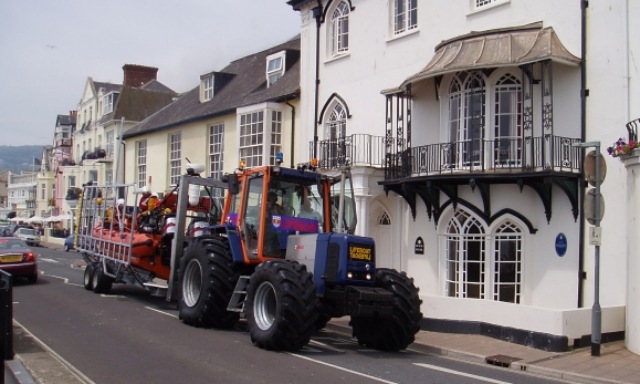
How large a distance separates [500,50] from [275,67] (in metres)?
12.3

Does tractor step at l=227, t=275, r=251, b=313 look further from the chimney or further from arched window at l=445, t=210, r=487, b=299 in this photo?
the chimney

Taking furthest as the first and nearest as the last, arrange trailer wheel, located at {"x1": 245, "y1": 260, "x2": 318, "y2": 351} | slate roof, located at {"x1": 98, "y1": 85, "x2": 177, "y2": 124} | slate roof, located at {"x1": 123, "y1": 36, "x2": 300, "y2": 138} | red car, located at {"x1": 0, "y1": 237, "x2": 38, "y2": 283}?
slate roof, located at {"x1": 98, "y1": 85, "x2": 177, "y2": 124} → slate roof, located at {"x1": 123, "y1": 36, "x2": 300, "y2": 138} → red car, located at {"x1": 0, "y1": 237, "x2": 38, "y2": 283} → trailer wheel, located at {"x1": 245, "y1": 260, "x2": 318, "y2": 351}

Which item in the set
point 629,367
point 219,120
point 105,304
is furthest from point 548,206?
point 219,120

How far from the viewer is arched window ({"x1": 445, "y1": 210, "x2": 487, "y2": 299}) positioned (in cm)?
1611

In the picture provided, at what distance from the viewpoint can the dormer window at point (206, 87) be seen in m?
30.4

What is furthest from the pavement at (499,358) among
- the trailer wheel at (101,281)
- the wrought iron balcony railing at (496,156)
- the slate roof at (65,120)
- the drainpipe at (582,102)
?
the slate roof at (65,120)

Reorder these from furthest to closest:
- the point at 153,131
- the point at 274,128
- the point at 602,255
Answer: the point at 153,131 → the point at 274,128 → the point at 602,255

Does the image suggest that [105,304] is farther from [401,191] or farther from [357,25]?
[357,25]

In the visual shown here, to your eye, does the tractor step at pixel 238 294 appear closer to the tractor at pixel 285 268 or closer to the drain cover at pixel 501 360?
the tractor at pixel 285 268

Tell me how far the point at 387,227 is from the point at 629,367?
9.00m

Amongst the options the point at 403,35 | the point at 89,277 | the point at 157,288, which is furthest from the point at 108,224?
the point at 403,35

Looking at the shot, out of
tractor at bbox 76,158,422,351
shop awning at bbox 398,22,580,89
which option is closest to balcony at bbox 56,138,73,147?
tractor at bbox 76,158,422,351

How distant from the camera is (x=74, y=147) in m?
56.9

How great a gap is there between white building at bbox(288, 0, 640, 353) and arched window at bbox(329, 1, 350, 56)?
1983 millimetres
